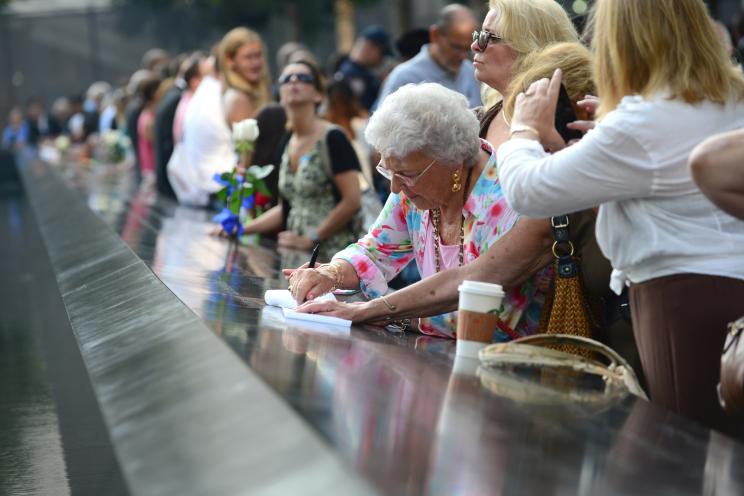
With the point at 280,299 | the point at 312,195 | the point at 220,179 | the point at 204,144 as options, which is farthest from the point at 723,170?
the point at 204,144

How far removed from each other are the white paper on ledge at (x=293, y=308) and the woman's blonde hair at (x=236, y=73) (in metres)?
5.64

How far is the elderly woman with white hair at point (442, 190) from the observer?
4.67 m

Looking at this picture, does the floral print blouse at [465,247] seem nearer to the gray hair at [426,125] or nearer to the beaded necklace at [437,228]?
the beaded necklace at [437,228]

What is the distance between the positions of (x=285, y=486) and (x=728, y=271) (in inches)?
64.7

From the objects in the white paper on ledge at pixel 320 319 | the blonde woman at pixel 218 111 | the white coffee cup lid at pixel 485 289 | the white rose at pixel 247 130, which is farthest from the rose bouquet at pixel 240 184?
the white coffee cup lid at pixel 485 289

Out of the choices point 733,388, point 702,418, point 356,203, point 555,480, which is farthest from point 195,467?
point 356,203

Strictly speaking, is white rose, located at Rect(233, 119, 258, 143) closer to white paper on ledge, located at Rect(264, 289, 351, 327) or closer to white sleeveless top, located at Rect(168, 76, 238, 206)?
white sleeveless top, located at Rect(168, 76, 238, 206)

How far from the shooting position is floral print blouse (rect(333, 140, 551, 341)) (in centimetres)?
473

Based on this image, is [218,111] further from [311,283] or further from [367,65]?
[311,283]

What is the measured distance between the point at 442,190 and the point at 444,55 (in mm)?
5756

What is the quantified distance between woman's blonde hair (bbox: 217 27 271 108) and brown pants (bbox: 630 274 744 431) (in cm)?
727

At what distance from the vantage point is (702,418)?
3812mm

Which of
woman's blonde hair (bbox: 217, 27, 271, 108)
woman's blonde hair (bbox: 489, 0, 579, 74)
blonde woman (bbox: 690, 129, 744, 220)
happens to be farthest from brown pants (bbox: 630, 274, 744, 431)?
woman's blonde hair (bbox: 217, 27, 271, 108)

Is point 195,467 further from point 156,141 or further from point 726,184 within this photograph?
point 156,141
